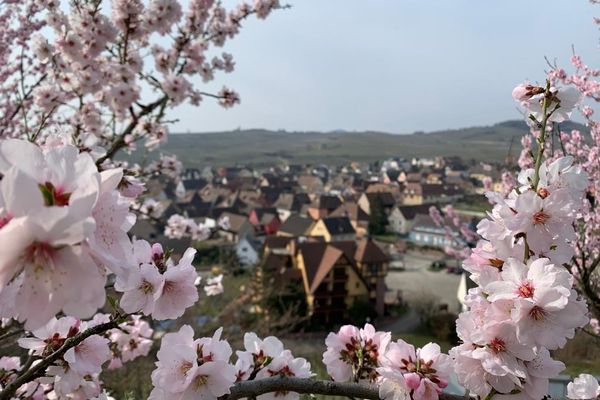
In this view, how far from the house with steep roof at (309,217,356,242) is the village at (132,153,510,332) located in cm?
8

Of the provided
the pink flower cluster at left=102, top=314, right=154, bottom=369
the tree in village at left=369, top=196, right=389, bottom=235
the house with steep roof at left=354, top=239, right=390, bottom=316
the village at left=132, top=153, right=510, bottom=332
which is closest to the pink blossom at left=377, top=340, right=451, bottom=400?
the village at left=132, top=153, right=510, bottom=332

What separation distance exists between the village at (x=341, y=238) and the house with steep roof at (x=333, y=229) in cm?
8

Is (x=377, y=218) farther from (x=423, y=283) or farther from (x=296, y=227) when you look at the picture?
(x=423, y=283)

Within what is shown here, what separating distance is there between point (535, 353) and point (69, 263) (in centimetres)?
138

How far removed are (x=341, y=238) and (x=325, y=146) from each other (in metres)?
100

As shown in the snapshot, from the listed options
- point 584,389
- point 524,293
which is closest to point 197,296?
point 524,293

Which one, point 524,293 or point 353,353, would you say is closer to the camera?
point 524,293

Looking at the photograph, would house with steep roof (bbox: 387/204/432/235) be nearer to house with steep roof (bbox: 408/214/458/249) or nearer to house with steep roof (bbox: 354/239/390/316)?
house with steep roof (bbox: 408/214/458/249)

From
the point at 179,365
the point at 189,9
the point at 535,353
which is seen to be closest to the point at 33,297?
the point at 179,365

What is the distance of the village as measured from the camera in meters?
21.3

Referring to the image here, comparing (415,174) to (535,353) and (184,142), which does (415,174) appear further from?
(184,142)

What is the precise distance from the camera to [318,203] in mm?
43406

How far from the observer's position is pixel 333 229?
1332 inches

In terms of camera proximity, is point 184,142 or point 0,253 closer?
Result: point 0,253
